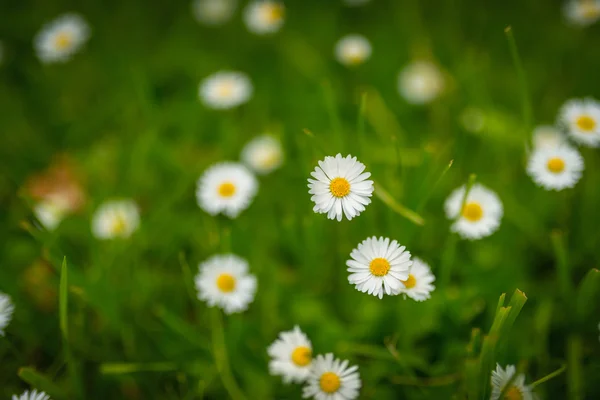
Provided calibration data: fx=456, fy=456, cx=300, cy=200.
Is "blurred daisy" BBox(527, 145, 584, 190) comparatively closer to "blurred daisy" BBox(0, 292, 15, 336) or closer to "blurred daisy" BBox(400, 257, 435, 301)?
"blurred daisy" BBox(400, 257, 435, 301)

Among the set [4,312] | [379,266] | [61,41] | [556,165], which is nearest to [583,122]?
[556,165]

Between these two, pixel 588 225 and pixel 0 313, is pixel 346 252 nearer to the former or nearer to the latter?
pixel 588 225

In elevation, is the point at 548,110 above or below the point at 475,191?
above

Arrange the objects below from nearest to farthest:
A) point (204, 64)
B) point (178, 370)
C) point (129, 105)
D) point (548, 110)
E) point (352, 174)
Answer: point (352, 174), point (178, 370), point (548, 110), point (129, 105), point (204, 64)

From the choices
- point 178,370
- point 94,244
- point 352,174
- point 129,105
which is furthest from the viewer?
point 129,105

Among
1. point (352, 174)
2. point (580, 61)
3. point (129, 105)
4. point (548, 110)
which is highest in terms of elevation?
point (580, 61)

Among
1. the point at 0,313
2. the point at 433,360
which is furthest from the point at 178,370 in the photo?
the point at 433,360
